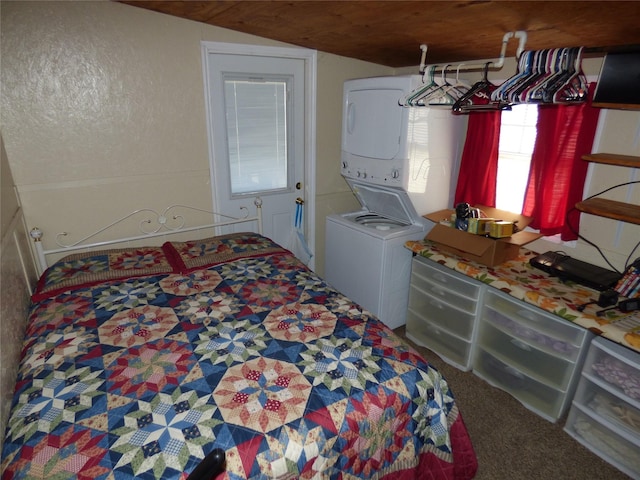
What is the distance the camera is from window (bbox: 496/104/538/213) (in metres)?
2.46

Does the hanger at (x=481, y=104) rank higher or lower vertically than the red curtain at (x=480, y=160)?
higher

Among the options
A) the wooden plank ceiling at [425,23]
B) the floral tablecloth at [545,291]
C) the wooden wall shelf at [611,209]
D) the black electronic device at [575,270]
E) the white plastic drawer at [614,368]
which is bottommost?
the white plastic drawer at [614,368]

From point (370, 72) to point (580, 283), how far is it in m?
2.21

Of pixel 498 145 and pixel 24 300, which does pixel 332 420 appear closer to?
pixel 24 300

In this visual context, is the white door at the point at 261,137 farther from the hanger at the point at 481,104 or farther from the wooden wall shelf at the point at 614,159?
the wooden wall shelf at the point at 614,159

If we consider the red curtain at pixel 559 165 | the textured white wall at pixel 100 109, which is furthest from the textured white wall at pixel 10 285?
the red curtain at pixel 559 165

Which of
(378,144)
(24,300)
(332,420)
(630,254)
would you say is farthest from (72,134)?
(630,254)

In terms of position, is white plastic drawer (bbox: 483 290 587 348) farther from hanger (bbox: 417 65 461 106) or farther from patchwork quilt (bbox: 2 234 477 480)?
hanger (bbox: 417 65 461 106)

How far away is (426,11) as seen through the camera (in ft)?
5.50

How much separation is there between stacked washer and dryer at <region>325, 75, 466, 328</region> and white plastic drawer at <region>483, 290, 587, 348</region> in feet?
2.37

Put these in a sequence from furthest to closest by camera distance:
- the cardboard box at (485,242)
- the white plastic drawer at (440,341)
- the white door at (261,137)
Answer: the white door at (261,137) → the white plastic drawer at (440,341) → the cardboard box at (485,242)

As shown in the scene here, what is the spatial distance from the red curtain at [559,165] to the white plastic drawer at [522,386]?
866 millimetres

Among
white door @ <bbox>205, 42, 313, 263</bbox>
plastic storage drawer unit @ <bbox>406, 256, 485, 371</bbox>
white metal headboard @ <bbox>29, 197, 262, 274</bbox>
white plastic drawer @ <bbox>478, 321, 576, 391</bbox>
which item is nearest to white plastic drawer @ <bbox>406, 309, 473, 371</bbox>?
plastic storage drawer unit @ <bbox>406, 256, 485, 371</bbox>

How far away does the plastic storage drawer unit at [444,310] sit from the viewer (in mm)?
2420
